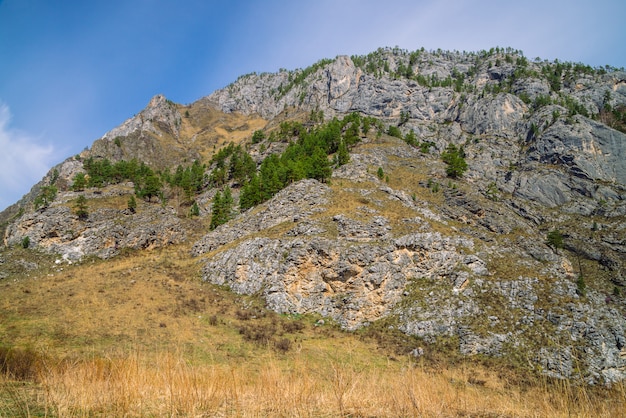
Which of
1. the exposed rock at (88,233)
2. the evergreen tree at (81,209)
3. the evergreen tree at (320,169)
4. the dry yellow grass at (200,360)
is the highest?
the evergreen tree at (320,169)

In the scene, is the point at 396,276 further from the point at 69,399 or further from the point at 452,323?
the point at 69,399

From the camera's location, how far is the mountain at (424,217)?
27844 millimetres

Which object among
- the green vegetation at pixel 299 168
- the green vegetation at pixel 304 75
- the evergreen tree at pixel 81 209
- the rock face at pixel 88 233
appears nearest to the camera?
the rock face at pixel 88 233

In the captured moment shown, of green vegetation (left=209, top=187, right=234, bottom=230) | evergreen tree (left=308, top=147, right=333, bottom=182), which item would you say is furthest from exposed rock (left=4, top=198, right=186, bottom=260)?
evergreen tree (left=308, top=147, right=333, bottom=182)

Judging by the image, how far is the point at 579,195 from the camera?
234 feet

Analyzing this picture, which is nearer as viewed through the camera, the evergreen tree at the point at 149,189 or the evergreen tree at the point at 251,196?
the evergreen tree at the point at 251,196

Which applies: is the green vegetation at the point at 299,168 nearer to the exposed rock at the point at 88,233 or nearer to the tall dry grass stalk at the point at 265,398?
the exposed rock at the point at 88,233

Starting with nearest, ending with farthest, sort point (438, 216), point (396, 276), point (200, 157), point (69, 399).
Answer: point (69, 399) < point (396, 276) < point (438, 216) < point (200, 157)

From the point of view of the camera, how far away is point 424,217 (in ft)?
138

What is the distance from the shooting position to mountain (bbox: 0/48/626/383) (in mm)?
27844

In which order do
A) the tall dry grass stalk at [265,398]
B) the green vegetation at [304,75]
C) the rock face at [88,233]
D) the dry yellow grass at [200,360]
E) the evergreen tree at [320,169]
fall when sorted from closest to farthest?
1. the tall dry grass stalk at [265,398]
2. the dry yellow grass at [200,360]
3. the rock face at [88,233]
4. the evergreen tree at [320,169]
5. the green vegetation at [304,75]

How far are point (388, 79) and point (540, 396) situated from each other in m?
146

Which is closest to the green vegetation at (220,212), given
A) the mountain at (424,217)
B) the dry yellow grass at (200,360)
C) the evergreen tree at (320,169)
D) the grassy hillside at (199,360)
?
the mountain at (424,217)

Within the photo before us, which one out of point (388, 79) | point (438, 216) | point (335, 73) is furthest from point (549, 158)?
point (335, 73)
